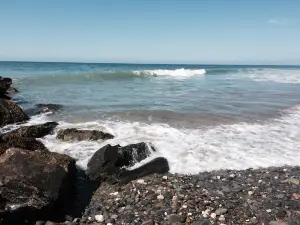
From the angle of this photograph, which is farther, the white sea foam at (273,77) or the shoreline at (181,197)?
the white sea foam at (273,77)

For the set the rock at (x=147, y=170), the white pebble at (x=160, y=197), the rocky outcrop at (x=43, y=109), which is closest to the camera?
the white pebble at (x=160, y=197)

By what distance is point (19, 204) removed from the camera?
5.86 m

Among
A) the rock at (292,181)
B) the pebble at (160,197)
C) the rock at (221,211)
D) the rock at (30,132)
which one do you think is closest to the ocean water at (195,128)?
the rock at (30,132)

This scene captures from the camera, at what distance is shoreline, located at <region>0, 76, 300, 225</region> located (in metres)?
5.80

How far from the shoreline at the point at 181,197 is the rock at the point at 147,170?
0.03m

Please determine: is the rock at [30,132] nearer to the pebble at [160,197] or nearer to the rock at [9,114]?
the rock at [9,114]

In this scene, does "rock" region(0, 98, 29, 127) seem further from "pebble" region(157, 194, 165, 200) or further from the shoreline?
"pebble" region(157, 194, 165, 200)

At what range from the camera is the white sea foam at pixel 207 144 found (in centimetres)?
859

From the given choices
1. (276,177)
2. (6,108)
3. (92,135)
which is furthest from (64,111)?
(276,177)

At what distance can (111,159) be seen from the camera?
789 cm

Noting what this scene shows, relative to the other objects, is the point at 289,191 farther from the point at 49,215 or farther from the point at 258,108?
the point at 258,108

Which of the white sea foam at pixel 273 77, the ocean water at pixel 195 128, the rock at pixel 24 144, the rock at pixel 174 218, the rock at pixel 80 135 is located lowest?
the white sea foam at pixel 273 77

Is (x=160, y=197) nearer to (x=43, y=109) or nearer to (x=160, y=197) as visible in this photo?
(x=160, y=197)

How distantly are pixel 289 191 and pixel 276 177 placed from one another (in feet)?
2.39
